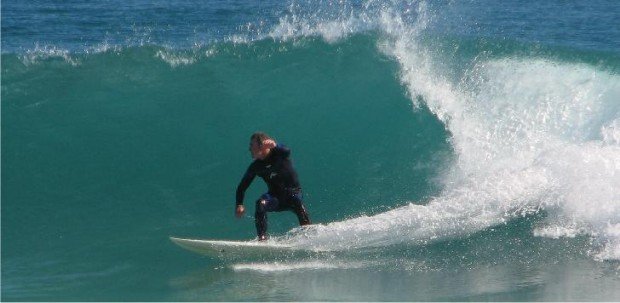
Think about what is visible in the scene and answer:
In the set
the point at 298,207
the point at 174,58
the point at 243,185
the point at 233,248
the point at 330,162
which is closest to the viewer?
the point at 233,248

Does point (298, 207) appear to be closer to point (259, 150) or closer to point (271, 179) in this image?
point (271, 179)

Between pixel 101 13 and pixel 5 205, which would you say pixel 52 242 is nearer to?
pixel 5 205

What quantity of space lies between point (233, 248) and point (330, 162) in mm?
3181

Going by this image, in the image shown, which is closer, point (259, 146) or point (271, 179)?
point (259, 146)

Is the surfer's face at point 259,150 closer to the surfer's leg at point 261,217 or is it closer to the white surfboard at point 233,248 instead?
the surfer's leg at point 261,217

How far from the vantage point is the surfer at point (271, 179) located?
882cm

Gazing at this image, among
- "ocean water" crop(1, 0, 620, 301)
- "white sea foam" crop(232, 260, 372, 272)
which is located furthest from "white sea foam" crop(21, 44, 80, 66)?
"white sea foam" crop(232, 260, 372, 272)

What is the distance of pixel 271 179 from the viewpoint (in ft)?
29.4

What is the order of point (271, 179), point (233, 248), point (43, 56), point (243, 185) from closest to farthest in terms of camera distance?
point (233, 248)
point (243, 185)
point (271, 179)
point (43, 56)

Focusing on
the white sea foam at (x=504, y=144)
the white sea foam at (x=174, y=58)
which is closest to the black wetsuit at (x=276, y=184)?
the white sea foam at (x=504, y=144)

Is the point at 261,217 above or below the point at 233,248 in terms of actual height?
above

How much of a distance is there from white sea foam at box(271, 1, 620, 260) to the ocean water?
0.03m

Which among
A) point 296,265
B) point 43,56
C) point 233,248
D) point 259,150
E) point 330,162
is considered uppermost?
point 43,56

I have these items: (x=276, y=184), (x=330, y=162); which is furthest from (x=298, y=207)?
(x=330, y=162)
